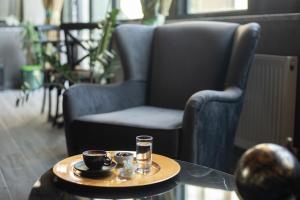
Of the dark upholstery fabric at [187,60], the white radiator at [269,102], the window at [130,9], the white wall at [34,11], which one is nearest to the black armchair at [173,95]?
the dark upholstery fabric at [187,60]

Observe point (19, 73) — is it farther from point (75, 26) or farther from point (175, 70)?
point (175, 70)

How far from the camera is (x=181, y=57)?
2.72m

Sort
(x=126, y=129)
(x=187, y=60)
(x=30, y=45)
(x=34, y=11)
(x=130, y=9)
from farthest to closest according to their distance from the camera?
(x=34, y=11)
(x=30, y=45)
(x=130, y=9)
(x=187, y=60)
(x=126, y=129)

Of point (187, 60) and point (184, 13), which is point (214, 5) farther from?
point (187, 60)

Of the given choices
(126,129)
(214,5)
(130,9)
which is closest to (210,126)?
(126,129)

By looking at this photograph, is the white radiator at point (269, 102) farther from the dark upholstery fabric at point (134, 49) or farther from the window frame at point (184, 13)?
the window frame at point (184, 13)

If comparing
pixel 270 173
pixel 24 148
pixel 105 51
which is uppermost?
pixel 105 51

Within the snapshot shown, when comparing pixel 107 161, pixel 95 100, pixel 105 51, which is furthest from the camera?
pixel 105 51

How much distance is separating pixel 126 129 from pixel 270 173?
1.27 meters

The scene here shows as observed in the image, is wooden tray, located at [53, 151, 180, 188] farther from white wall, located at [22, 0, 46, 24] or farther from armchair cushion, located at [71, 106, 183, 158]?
white wall, located at [22, 0, 46, 24]

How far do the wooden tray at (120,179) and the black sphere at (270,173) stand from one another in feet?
1.18

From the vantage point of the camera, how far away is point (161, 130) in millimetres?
2082

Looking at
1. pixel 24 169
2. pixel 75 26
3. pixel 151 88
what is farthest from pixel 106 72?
pixel 24 169

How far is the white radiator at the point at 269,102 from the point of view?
95.0 inches
